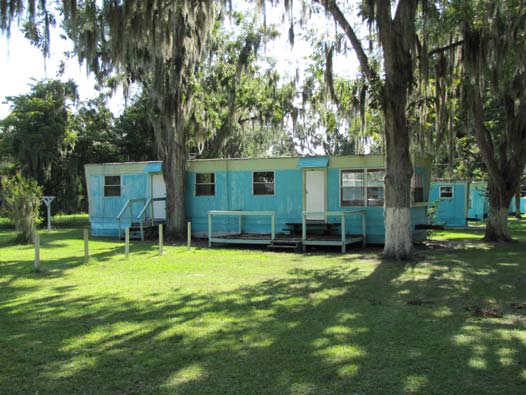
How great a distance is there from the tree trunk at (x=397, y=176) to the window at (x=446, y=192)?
13.5 meters

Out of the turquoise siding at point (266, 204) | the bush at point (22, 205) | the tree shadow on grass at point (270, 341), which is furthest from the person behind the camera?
the turquoise siding at point (266, 204)

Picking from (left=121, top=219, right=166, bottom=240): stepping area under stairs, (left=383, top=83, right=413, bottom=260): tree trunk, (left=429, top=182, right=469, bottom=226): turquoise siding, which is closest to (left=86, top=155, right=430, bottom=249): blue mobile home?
(left=121, top=219, right=166, bottom=240): stepping area under stairs

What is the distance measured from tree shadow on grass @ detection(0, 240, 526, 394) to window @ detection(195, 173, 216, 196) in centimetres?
951

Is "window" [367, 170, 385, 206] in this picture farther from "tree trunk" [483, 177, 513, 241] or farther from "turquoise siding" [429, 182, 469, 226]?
"turquoise siding" [429, 182, 469, 226]

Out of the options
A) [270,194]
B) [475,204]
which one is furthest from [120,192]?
[475,204]

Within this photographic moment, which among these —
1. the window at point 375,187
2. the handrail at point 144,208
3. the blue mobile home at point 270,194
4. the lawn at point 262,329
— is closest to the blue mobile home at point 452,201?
the blue mobile home at point 270,194

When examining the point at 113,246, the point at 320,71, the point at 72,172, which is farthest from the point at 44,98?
the point at 320,71

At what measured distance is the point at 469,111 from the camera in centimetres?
1608

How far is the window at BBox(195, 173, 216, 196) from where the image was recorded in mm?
17312

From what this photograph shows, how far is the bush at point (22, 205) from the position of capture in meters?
14.5

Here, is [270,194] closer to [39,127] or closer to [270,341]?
[270,341]

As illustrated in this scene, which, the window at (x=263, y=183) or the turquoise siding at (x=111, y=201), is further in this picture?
the turquoise siding at (x=111, y=201)

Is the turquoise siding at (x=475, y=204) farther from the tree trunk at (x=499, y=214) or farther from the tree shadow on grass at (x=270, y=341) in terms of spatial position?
the tree shadow on grass at (x=270, y=341)

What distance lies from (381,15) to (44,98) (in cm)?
1935
